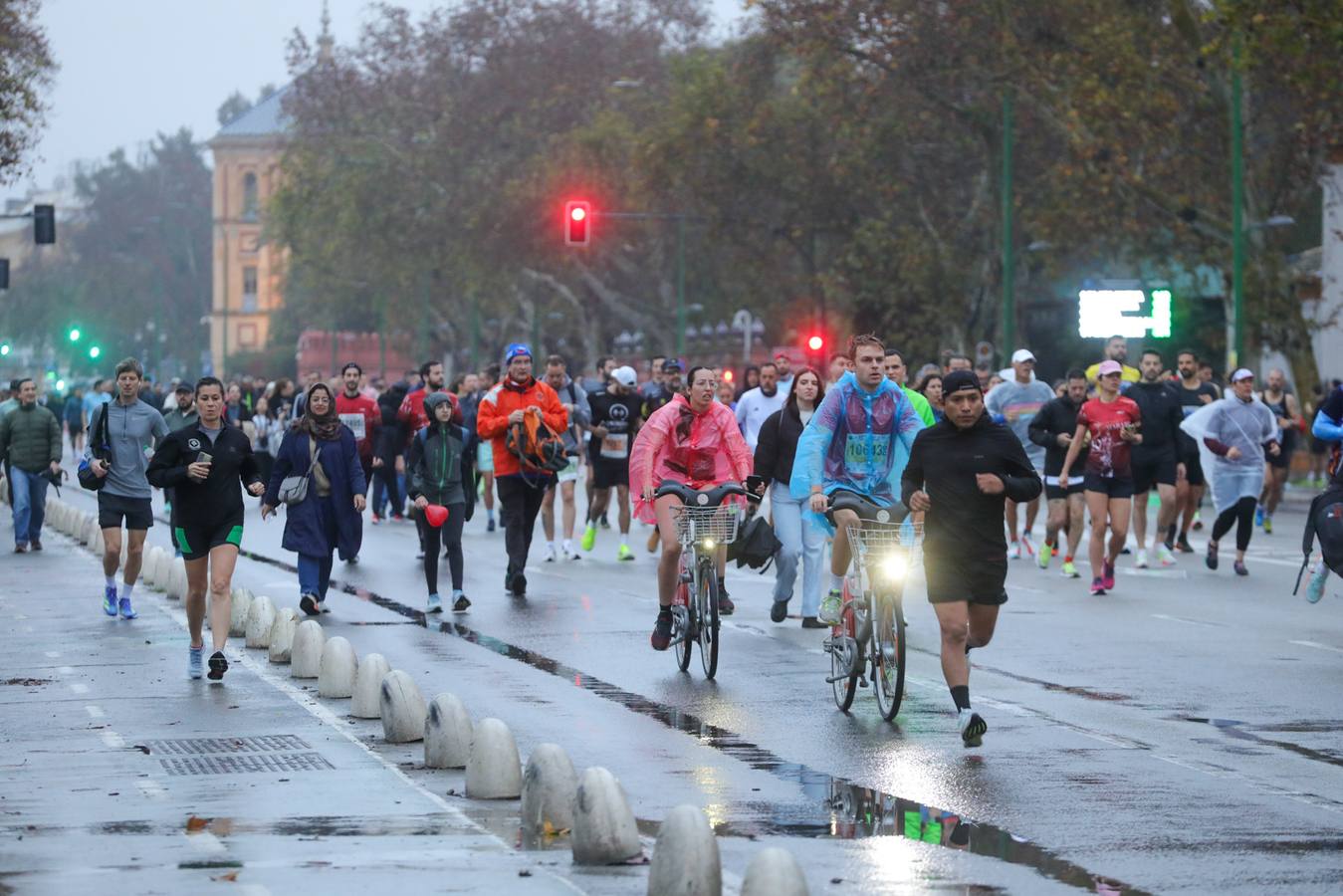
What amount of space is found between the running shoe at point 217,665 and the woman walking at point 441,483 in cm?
426

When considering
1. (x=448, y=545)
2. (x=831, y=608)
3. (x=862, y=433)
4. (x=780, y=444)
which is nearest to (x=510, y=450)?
(x=448, y=545)

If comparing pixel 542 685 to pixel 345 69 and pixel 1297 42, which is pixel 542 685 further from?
pixel 345 69

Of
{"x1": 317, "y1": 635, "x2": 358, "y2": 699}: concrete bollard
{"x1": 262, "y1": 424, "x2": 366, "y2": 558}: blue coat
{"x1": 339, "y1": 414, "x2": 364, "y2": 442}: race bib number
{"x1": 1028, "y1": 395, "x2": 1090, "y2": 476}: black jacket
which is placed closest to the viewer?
{"x1": 317, "y1": 635, "x2": 358, "y2": 699}: concrete bollard

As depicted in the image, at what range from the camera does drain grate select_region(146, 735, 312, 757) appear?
34.4ft

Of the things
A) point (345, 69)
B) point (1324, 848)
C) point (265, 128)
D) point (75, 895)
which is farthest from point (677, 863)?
point (265, 128)

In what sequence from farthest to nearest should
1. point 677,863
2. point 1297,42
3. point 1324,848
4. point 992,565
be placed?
point 1297,42, point 992,565, point 1324,848, point 677,863

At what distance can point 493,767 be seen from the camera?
360 inches

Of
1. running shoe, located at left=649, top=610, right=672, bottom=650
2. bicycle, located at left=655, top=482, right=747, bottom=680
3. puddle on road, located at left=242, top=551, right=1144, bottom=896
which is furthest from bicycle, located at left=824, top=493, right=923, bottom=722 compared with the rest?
running shoe, located at left=649, top=610, right=672, bottom=650

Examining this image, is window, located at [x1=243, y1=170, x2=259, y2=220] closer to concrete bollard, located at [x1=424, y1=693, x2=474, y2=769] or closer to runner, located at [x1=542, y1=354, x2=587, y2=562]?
runner, located at [x1=542, y1=354, x2=587, y2=562]

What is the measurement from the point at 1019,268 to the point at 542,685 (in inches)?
1695

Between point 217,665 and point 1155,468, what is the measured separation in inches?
390

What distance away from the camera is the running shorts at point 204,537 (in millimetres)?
13344

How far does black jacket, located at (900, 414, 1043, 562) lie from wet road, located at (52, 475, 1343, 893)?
0.87 m

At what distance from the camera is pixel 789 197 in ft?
184
